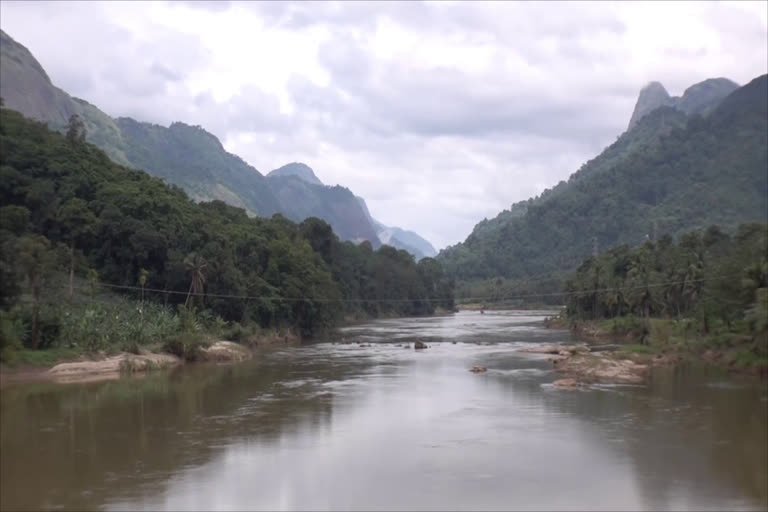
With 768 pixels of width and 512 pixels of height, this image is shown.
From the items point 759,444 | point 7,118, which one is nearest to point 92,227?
point 7,118

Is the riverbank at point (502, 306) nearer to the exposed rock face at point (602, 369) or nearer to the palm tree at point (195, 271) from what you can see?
the palm tree at point (195, 271)

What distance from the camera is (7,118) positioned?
72562 mm

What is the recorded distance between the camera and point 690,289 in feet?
215

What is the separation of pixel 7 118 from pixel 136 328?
32.7 meters

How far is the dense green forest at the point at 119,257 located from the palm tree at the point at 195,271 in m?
0.12

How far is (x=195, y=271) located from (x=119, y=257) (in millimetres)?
7055

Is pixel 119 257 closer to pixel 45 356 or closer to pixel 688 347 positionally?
pixel 45 356

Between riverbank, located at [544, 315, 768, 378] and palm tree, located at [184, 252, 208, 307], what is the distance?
109ft

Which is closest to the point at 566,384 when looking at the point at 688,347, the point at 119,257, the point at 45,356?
the point at 688,347

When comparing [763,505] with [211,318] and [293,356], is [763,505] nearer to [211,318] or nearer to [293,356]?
[293,356]

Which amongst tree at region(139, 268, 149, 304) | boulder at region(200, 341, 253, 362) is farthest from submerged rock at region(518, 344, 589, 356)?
tree at region(139, 268, 149, 304)

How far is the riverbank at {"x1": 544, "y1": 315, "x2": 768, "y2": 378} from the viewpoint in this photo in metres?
44.3

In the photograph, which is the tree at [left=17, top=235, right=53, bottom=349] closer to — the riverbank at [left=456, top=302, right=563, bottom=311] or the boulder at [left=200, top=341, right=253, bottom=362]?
the boulder at [left=200, top=341, right=253, bottom=362]

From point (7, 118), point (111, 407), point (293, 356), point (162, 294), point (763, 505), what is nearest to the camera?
point (763, 505)
